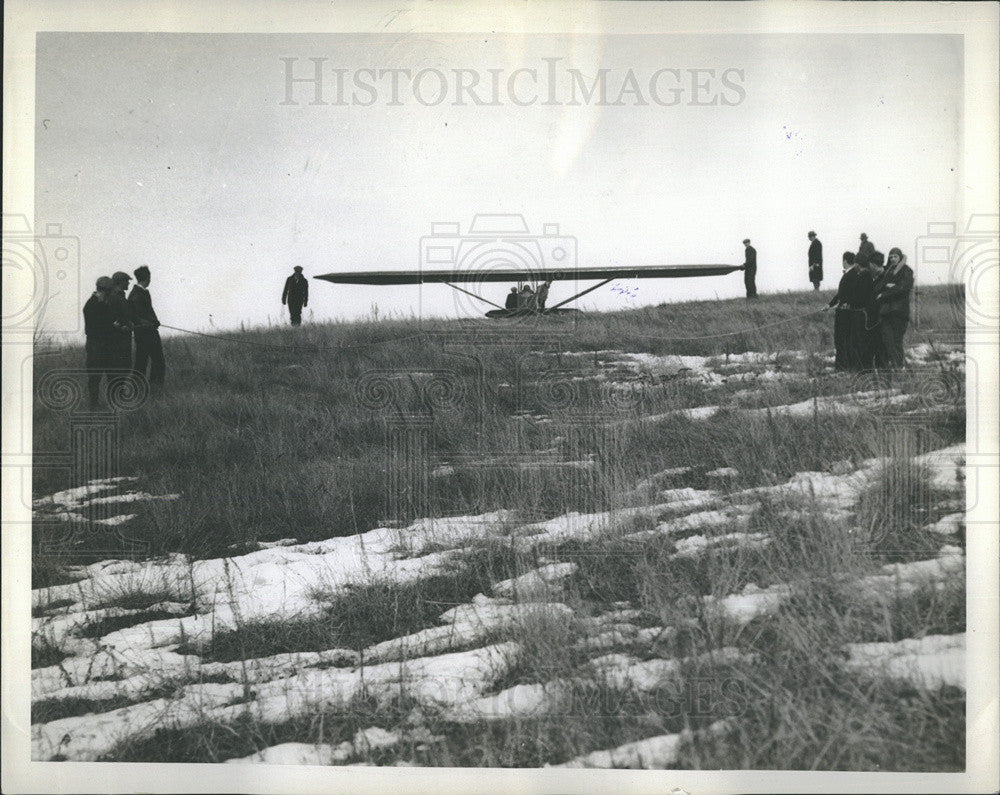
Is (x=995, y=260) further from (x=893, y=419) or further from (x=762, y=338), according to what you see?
(x=762, y=338)

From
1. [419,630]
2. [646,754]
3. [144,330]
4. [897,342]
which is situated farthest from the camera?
[144,330]

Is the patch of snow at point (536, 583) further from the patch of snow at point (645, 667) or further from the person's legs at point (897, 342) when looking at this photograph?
the person's legs at point (897, 342)

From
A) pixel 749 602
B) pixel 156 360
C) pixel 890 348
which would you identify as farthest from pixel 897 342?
pixel 156 360

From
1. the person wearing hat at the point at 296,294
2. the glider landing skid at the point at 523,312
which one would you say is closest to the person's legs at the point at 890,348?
the glider landing skid at the point at 523,312

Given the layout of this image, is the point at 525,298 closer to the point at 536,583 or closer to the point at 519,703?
the point at 536,583

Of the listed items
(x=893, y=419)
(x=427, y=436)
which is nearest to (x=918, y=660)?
(x=893, y=419)

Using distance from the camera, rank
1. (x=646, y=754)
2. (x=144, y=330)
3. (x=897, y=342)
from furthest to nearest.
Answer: (x=144, y=330) → (x=897, y=342) → (x=646, y=754)
